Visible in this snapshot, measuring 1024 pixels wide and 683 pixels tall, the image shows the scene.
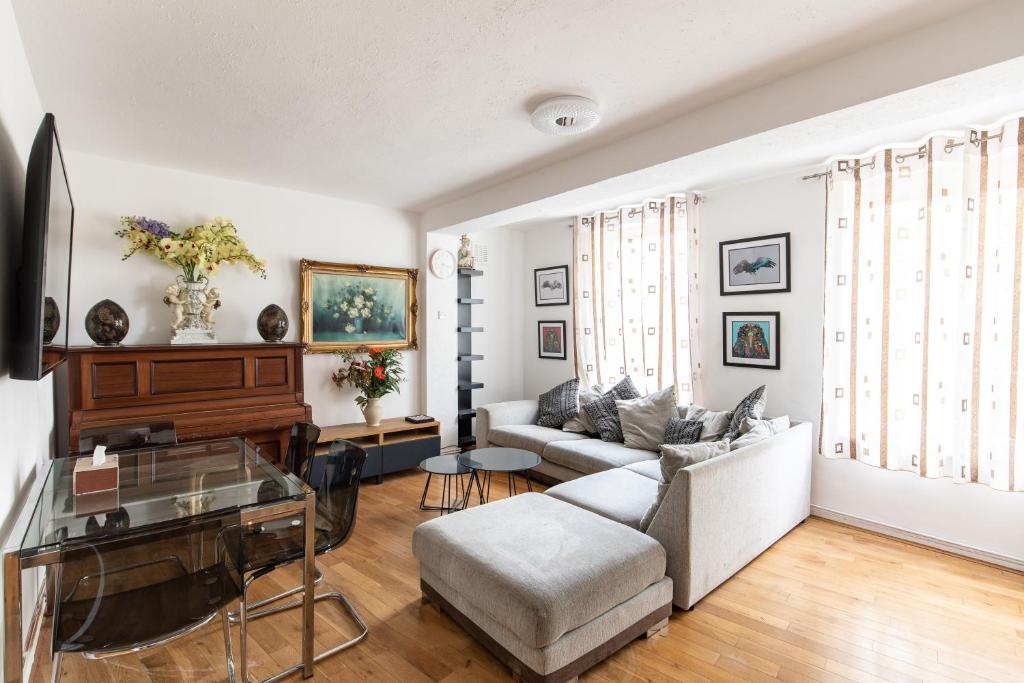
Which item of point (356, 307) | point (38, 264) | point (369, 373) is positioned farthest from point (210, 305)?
point (38, 264)

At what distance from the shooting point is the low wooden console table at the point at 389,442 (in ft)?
14.2

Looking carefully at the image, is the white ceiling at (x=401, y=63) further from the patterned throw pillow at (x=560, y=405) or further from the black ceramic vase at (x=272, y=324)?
the patterned throw pillow at (x=560, y=405)

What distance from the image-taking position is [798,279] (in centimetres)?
371

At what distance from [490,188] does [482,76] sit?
1.83 metres

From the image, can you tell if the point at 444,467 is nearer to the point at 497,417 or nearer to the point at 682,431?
the point at 497,417

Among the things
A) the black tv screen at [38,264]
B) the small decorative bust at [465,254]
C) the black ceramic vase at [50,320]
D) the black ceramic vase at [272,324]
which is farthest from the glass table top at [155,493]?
the small decorative bust at [465,254]

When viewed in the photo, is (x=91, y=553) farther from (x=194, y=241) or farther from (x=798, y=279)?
(x=798, y=279)

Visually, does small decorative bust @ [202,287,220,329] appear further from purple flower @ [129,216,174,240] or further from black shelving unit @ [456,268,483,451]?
black shelving unit @ [456,268,483,451]

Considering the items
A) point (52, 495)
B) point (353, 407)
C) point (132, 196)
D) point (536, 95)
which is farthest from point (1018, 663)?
point (132, 196)

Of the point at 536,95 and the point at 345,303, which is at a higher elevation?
the point at 536,95

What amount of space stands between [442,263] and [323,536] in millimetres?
3261

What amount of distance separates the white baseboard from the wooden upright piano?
3737mm

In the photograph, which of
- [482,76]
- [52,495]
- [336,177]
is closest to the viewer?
[52,495]

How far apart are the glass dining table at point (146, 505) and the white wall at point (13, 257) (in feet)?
0.30
